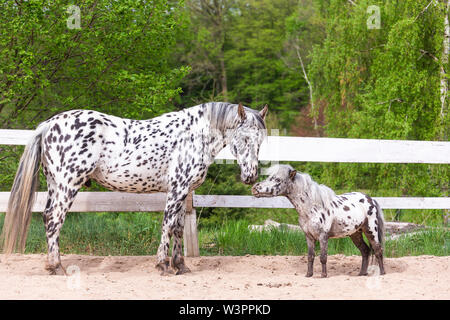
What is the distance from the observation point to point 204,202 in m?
5.71

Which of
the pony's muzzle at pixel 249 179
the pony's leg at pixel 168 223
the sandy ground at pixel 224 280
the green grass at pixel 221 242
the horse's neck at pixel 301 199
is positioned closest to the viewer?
the sandy ground at pixel 224 280

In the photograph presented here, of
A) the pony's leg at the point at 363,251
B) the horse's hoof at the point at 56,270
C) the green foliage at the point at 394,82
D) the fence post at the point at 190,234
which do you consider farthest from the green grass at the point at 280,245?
the green foliage at the point at 394,82

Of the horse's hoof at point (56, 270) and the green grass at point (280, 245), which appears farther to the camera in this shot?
the green grass at point (280, 245)

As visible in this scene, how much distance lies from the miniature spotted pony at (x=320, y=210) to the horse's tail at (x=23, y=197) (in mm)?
1975

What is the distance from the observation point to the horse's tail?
14.7ft

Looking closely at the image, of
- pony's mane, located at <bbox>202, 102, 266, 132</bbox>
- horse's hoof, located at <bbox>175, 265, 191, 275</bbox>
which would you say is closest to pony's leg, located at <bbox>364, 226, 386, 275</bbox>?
pony's mane, located at <bbox>202, 102, 266, 132</bbox>

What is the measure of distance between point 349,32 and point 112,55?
6829mm

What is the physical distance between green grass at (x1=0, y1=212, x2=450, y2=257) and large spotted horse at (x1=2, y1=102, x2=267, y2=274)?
135cm

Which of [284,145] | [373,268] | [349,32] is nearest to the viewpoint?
[373,268]

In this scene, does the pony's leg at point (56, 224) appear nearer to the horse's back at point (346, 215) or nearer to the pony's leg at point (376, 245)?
the horse's back at point (346, 215)

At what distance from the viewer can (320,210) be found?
14.5 ft

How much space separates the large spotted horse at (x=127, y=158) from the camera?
14.5ft
